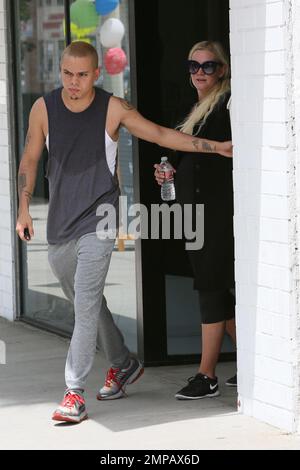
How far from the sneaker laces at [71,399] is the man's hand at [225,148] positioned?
58.1 inches

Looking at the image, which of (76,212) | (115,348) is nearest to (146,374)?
(115,348)

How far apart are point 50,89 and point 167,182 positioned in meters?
3.25

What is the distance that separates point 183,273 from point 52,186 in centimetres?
165

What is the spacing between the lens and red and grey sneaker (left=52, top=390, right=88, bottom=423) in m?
6.72

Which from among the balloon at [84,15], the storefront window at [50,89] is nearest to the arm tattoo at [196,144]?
the storefront window at [50,89]

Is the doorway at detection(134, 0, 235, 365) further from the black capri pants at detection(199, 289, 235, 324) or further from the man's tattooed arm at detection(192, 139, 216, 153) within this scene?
the man's tattooed arm at detection(192, 139, 216, 153)

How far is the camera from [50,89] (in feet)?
34.1

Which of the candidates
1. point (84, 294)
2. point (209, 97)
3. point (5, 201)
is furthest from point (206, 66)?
point (5, 201)

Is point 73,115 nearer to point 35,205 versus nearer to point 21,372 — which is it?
point 21,372

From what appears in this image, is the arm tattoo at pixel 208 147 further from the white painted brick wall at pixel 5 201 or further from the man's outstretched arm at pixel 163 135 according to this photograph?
the white painted brick wall at pixel 5 201

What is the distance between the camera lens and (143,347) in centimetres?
820

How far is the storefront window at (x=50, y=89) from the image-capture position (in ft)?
27.7

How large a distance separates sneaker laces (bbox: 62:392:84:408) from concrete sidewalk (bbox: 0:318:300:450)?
107 mm

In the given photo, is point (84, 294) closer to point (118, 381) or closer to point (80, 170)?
point (80, 170)
